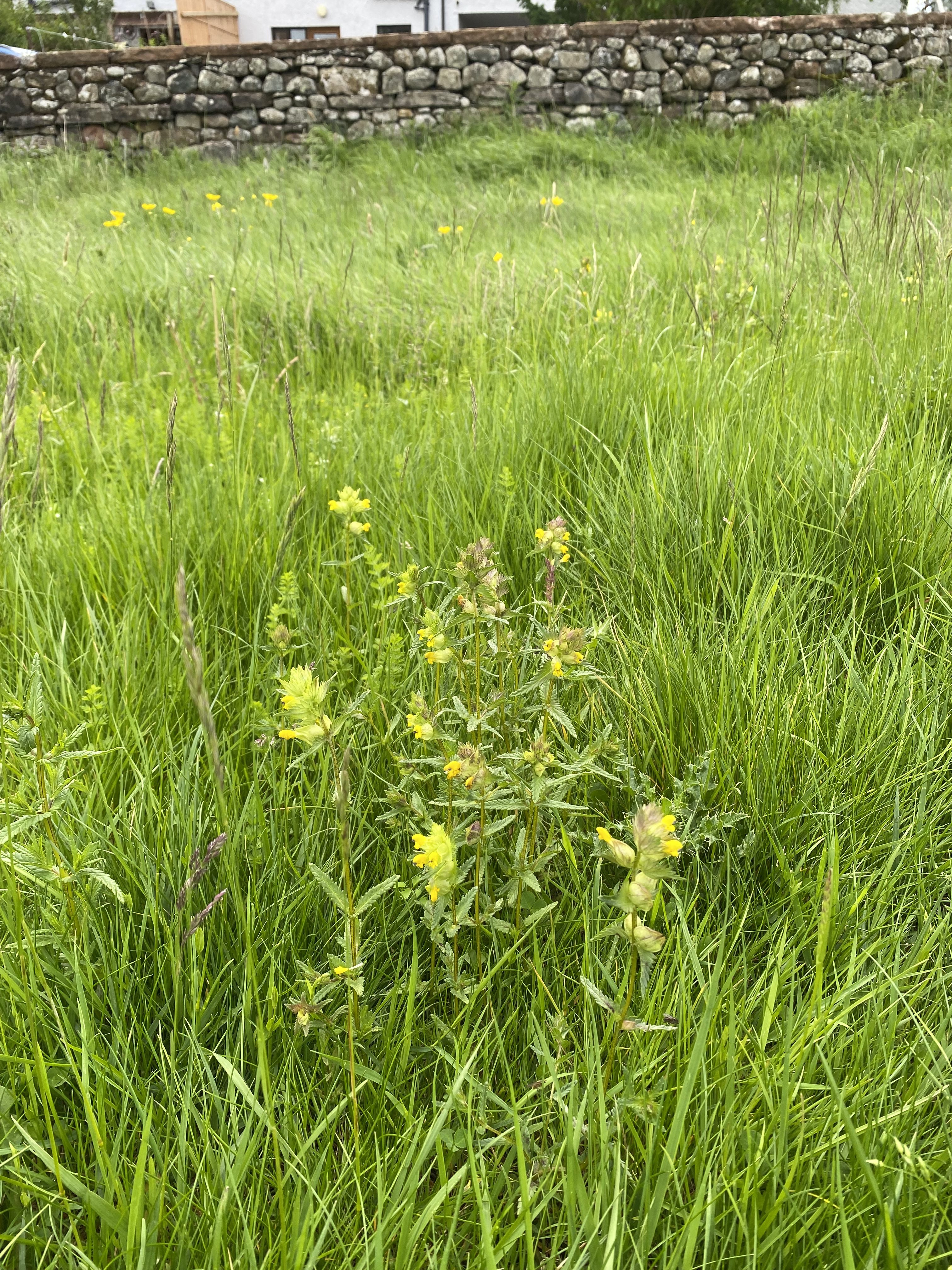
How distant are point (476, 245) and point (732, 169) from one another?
4.27m

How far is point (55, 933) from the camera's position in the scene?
3.13ft

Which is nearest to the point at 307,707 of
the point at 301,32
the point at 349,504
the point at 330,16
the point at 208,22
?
the point at 349,504

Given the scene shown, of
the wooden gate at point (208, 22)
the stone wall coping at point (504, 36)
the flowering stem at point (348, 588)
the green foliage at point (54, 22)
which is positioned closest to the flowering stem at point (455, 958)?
the flowering stem at point (348, 588)

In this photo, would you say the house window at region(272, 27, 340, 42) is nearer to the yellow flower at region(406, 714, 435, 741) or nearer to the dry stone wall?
the dry stone wall

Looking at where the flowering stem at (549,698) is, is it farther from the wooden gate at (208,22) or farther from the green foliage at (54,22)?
the green foliage at (54,22)

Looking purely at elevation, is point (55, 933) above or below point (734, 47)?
below

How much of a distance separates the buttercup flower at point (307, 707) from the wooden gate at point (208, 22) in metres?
26.2

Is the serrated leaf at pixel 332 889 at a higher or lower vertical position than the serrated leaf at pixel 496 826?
higher

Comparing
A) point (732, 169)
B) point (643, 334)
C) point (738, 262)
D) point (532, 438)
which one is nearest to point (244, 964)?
point (532, 438)

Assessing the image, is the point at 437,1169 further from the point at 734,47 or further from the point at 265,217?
the point at 734,47

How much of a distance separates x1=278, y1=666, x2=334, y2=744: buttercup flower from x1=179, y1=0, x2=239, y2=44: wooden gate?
2615 cm

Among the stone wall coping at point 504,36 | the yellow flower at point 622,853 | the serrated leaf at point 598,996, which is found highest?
the stone wall coping at point 504,36

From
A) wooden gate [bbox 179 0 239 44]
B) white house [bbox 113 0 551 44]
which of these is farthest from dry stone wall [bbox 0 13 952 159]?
white house [bbox 113 0 551 44]

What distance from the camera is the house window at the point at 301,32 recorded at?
2655 cm
